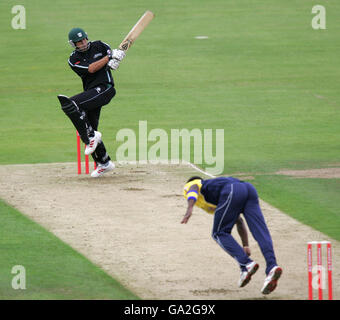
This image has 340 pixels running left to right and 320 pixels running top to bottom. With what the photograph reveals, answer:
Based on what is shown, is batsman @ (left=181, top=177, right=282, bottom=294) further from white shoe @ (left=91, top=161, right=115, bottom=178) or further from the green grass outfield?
white shoe @ (left=91, top=161, right=115, bottom=178)

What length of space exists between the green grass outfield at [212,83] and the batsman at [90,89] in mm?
2221

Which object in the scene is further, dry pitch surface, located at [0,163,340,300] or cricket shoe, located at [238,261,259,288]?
dry pitch surface, located at [0,163,340,300]

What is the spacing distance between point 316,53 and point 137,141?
38.4 ft

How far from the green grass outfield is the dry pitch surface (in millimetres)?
1217

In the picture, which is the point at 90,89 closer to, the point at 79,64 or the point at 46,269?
the point at 79,64

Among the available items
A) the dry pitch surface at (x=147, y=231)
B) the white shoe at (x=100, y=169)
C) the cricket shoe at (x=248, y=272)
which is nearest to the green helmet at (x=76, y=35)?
the white shoe at (x=100, y=169)

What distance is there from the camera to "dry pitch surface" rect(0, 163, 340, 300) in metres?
11.1

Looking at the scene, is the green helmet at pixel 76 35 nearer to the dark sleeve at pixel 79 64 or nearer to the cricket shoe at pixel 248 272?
the dark sleeve at pixel 79 64

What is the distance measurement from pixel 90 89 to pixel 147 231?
4093 millimetres

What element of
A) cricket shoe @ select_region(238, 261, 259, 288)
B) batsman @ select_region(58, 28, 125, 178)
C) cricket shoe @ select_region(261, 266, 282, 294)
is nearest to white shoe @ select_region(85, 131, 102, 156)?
batsman @ select_region(58, 28, 125, 178)
